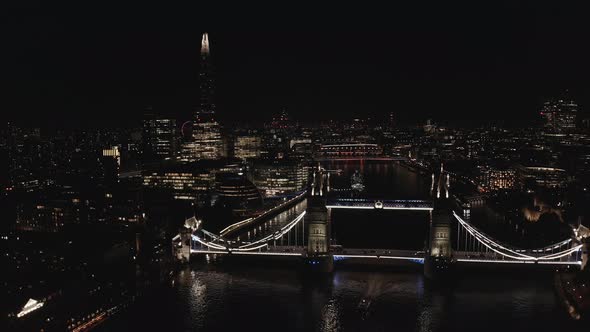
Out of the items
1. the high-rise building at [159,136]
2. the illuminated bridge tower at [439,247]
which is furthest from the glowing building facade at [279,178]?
the high-rise building at [159,136]

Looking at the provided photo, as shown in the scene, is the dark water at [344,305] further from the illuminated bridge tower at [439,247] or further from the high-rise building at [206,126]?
the high-rise building at [206,126]

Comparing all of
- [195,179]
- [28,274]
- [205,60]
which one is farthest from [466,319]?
[205,60]

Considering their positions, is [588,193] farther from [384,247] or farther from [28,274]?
[28,274]

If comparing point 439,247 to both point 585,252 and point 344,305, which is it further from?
point 585,252

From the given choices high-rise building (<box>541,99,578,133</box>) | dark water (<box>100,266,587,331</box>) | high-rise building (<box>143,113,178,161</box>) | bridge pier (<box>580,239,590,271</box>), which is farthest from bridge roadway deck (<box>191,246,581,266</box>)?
high-rise building (<box>541,99,578,133</box>)

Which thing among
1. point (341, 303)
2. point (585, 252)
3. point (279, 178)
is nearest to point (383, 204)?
point (341, 303)

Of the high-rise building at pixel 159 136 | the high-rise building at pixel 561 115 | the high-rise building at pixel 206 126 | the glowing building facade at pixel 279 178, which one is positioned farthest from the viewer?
the high-rise building at pixel 561 115
